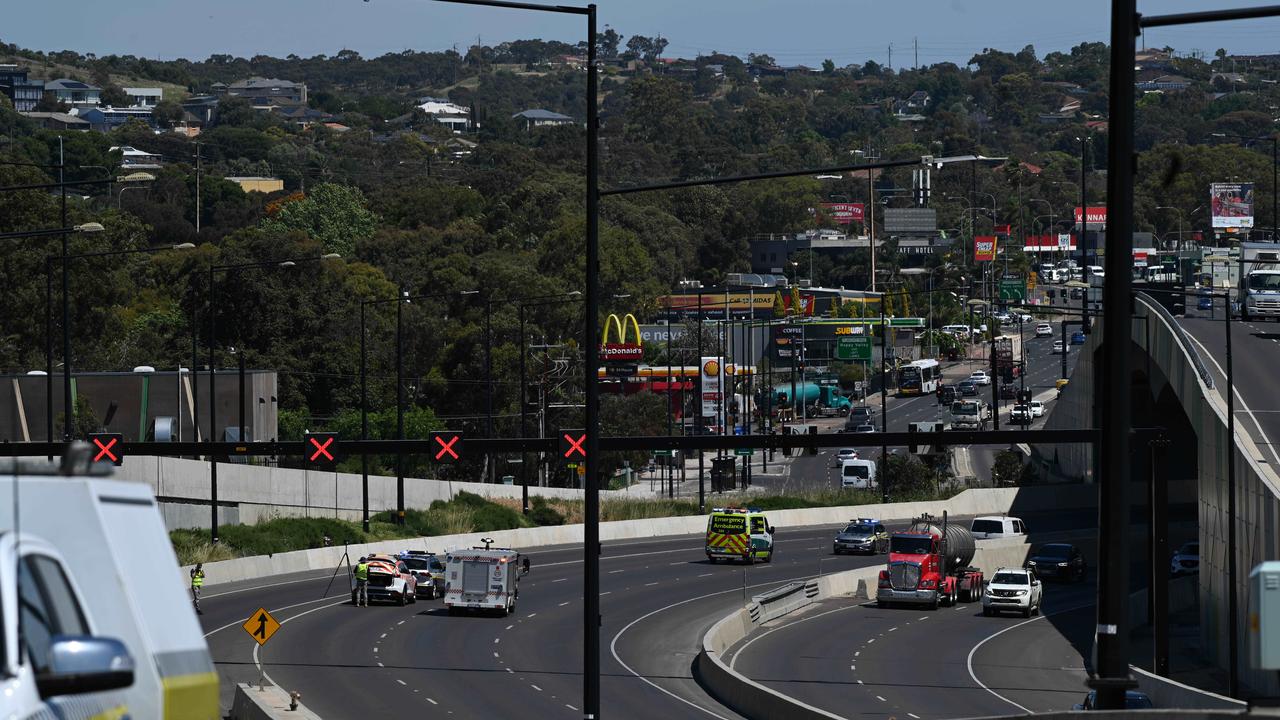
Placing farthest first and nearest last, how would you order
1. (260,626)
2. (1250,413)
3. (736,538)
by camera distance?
(736,538) → (1250,413) → (260,626)

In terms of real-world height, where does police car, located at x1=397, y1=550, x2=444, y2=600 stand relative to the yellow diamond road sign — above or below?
below

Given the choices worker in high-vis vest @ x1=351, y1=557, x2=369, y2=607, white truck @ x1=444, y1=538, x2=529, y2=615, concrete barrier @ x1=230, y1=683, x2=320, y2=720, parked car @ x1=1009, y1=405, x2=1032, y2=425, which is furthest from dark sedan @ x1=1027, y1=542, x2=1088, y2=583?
parked car @ x1=1009, y1=405, x2=1032, y2=425

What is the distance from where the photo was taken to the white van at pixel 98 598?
231 inches

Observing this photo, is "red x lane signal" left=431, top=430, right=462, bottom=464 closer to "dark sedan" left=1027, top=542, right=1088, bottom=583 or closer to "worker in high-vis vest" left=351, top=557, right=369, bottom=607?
"worker in high-vis vest" left=351, top=557, right=369, bottom=607

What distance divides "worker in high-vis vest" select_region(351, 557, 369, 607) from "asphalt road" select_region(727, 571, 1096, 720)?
13.1m

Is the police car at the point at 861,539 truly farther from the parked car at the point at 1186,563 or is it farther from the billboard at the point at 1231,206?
the billboard at the point at 1231,206

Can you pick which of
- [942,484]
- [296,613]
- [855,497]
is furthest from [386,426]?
[296,613]

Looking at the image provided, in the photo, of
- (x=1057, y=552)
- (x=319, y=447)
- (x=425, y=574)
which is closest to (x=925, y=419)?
(x=1057, y=552)

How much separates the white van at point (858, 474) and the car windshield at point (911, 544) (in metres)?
49.3

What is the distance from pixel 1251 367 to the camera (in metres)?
62.7

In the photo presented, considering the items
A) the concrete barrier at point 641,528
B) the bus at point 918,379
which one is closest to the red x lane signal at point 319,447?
the concrete barrier at point 641,528

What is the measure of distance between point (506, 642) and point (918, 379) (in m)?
102

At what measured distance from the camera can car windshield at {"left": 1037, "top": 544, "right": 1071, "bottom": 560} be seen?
226ft

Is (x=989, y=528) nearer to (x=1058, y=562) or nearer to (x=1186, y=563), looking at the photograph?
(x=1058, y=562)
